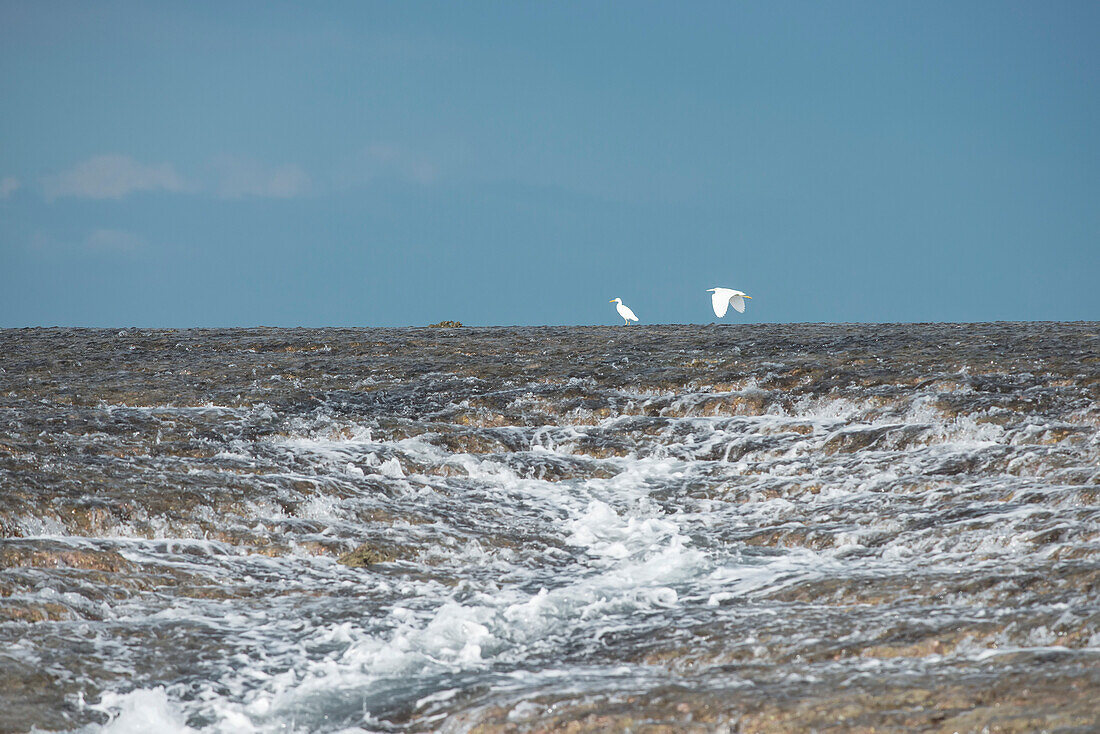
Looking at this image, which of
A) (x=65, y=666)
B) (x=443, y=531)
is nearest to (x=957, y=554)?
(x=443, y=531)

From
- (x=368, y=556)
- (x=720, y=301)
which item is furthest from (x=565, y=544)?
(x=720, y=301)

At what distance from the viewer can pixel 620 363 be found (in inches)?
880

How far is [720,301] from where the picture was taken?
32875 mm

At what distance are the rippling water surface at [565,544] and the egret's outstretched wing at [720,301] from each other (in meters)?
10.0

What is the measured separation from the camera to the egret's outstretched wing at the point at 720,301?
3256 cm

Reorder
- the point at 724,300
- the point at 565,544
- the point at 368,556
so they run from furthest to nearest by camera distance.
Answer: the point at 724,300 < the point at 565,544 < the point at 368,556

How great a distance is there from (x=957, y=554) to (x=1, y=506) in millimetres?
12292

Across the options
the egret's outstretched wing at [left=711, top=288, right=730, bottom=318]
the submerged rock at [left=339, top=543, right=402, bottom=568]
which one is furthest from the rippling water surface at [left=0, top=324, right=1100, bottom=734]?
the egret's outstretched wing at [left=711, top=288, right=730, bottom=318]

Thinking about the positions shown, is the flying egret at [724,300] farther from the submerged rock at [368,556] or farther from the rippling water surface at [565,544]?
the submerged rock at [368,556]

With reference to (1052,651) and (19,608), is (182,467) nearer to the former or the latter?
(19,608)

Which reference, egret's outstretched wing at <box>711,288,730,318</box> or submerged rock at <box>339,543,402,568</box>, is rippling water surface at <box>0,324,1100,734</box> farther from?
egret's outstretched wing at <box>711,288,730,318</box>

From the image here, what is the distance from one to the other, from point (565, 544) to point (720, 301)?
21.0m

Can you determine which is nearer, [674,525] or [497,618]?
[497,618]

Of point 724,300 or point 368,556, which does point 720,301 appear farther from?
point 368,556
